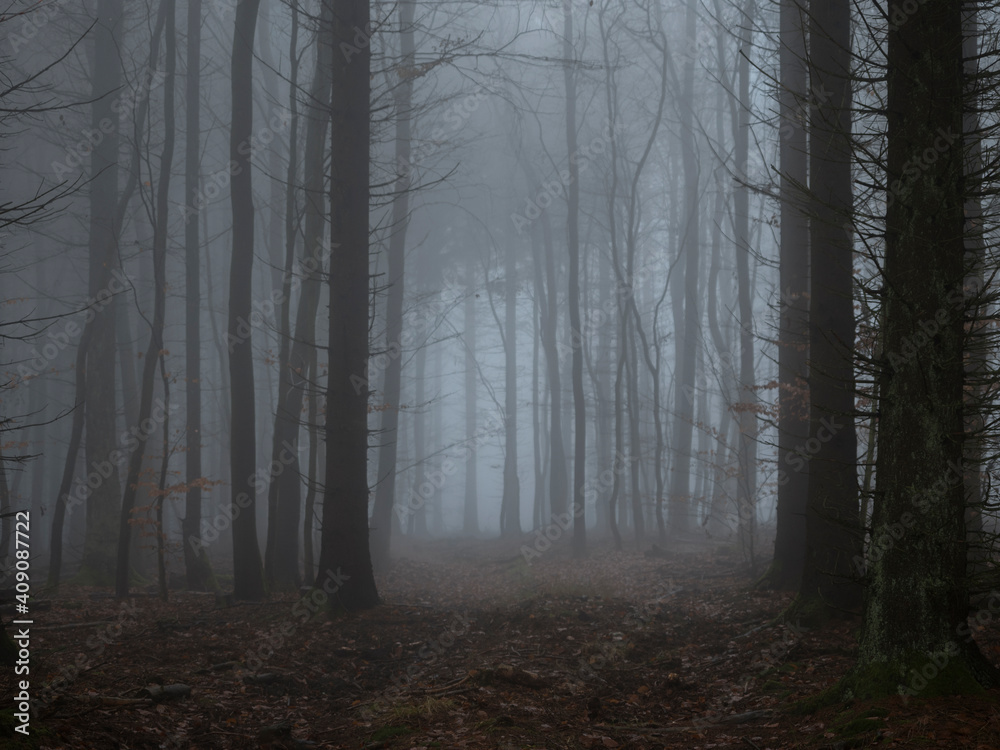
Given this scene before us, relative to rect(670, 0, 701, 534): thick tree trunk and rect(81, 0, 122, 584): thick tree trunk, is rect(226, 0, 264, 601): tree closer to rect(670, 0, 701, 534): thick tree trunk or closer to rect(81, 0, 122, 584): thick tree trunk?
rect(81, 0, 122, 584): thick tree trunk

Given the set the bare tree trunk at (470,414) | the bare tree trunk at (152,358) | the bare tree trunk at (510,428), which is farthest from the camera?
the bare tree trunk at (470,414)

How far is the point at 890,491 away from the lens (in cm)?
416

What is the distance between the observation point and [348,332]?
8.59 m

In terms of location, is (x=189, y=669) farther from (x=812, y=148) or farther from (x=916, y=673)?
(x=812, y=148)

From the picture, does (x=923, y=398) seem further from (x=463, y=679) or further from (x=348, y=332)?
(x=348, y=332)

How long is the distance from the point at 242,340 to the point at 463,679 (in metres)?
6.55

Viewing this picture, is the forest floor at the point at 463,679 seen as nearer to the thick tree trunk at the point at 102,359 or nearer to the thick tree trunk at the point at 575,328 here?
the thick tree trunk at the point at 102,359

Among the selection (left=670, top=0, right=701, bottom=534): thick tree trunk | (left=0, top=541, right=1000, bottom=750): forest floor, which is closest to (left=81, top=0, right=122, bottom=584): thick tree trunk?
(left=0, top=541, right=1000, bottom=750): forest floor

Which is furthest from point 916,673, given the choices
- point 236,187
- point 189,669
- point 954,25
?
point 236,187

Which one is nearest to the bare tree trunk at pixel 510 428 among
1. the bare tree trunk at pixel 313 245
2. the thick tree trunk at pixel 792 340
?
the bare tree trunk at pixel 313 245

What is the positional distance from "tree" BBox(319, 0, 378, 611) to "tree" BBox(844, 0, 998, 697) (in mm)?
5762

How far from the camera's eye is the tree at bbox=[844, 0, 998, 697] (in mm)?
3957

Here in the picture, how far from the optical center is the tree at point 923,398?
156 inches

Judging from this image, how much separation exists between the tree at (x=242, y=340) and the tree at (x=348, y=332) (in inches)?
81.2
